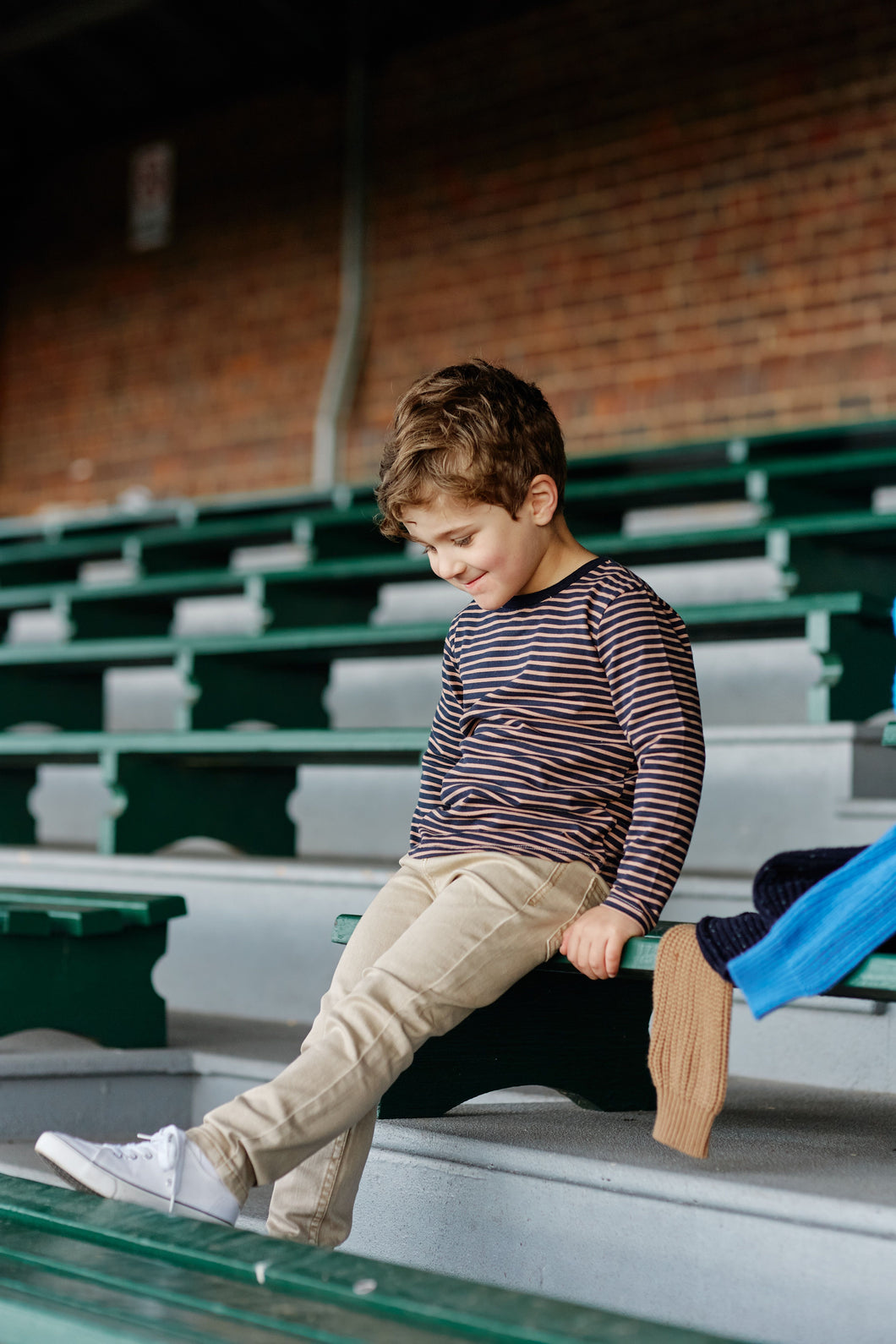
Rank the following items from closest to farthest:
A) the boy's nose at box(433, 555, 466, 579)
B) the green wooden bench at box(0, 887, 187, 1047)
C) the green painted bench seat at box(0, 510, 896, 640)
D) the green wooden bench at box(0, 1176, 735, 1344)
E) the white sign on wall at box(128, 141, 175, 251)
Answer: the green wooden bench at box(0, 1176, 735, 1344) → the boy's nose at box(433, 555, 466, 579) → the green wooden bench at box(0, 887, 187, 1047) → the green painted bench seat at box(0, 510, 896, 640) → the white sign on wall at box(128, 141, 175, 251)

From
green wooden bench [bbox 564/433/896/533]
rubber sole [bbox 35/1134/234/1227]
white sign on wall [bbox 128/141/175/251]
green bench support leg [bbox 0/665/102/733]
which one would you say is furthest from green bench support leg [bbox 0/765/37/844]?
white sign on wall [bbox 128/141/175/251]

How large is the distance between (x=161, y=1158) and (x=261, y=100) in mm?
5346

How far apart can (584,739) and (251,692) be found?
165 cm

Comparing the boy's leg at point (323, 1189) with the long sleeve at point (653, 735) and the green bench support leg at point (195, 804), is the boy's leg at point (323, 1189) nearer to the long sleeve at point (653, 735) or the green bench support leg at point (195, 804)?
the long sleeve at point (653, 735)

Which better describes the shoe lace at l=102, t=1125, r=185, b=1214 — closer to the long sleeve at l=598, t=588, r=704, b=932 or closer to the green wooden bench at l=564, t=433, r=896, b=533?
the long sleeve at l=598, t=588, r=704, b=932

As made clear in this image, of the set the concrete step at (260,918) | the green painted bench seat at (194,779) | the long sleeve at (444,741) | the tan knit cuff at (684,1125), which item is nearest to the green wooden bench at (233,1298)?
the tan knit cuff at (684,1125)

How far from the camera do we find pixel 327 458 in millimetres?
5465

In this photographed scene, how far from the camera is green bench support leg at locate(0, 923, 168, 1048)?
2004 millimetres

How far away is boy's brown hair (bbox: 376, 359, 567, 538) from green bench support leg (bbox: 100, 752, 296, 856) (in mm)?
1329

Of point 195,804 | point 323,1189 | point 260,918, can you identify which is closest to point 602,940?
point 323,1189

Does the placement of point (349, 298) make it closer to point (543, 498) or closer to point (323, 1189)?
point (543, 498)

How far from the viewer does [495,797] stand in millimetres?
1650

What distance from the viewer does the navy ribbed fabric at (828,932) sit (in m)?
1.27

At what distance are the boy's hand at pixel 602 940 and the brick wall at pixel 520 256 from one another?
3116 mm
